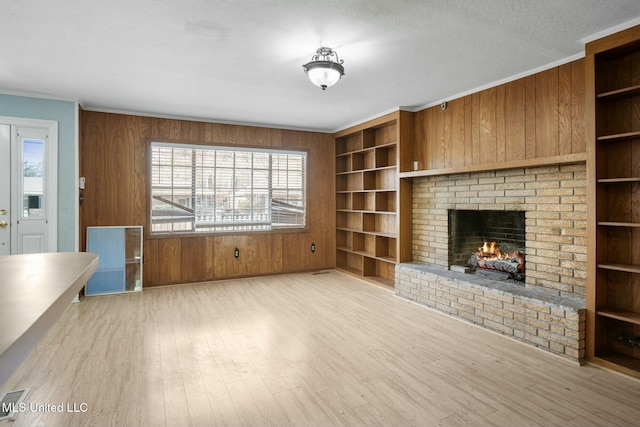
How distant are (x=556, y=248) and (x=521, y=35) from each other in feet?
6.46

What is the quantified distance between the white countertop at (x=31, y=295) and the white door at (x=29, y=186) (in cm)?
362

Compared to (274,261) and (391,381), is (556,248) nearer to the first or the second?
(391,381)

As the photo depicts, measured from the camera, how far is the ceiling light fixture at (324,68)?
297cm

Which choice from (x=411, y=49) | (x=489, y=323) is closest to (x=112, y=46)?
(x=411, y=49)

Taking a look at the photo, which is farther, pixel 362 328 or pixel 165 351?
pixel 362 328

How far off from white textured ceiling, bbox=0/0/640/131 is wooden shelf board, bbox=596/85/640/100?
495 millimetres

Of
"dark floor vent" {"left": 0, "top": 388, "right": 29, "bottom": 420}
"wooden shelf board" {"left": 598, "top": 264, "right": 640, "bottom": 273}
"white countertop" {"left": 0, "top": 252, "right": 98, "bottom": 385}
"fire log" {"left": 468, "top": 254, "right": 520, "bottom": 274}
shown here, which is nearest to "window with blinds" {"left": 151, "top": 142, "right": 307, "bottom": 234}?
"fire log" {"left": 468, "top": 254, "right": 520, "bottom": 274}

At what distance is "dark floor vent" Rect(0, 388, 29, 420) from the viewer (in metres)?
2.14

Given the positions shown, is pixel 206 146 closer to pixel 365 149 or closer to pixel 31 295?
pixel 365 149

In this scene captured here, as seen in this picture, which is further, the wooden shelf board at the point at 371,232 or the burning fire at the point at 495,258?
the wooden shelf board at the point at 371,232

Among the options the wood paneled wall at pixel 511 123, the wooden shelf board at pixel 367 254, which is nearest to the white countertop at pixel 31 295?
the wood paneled wall at pixel 511 123

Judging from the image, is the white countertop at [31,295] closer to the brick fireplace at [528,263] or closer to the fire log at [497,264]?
the brick fireplace at [528,263]

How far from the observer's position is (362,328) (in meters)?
3.67

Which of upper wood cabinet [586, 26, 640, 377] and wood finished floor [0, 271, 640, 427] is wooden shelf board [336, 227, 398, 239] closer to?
wood finished floor [0, 271, 640, 427]
